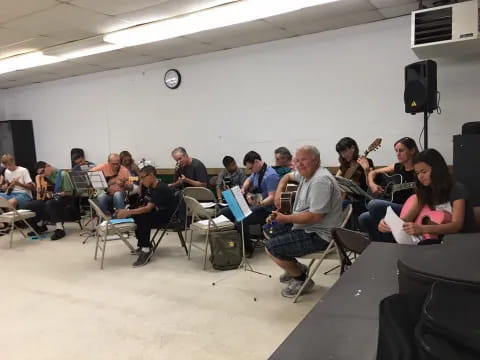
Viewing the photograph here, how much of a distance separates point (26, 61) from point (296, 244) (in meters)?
5.44

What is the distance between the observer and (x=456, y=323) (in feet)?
2.09

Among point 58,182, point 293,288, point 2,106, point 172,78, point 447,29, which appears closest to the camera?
point 293,288

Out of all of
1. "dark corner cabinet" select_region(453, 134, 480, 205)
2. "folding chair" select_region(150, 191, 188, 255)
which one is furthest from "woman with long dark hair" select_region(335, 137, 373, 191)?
"folding chair" select_region(150, 191, 188, 255)

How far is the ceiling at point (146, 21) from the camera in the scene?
12.6ft

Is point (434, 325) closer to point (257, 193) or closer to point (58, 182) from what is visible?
point (257, 193)

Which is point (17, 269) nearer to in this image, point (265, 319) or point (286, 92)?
point (265, 319)

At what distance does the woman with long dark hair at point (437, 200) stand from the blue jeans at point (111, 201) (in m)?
4.18

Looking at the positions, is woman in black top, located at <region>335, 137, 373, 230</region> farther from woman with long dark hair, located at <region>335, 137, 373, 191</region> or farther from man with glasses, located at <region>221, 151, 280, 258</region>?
man with glasses, located at <region>221, 151, 280, 258</region>

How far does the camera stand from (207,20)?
444 cm

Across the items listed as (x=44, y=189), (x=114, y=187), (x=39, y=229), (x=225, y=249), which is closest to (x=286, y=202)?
(x=225, y=249)

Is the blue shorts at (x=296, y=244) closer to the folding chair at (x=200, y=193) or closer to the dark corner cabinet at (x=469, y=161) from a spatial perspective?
the dark corner cabinet at (x=469, y=161)

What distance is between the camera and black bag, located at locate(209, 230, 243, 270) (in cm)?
416

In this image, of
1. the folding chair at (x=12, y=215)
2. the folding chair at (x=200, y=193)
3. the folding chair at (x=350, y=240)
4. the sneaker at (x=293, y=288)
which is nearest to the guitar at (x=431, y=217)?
the folding chair at (x=350, y=240)

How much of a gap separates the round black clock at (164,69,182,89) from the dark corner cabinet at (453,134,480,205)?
14.6ft
